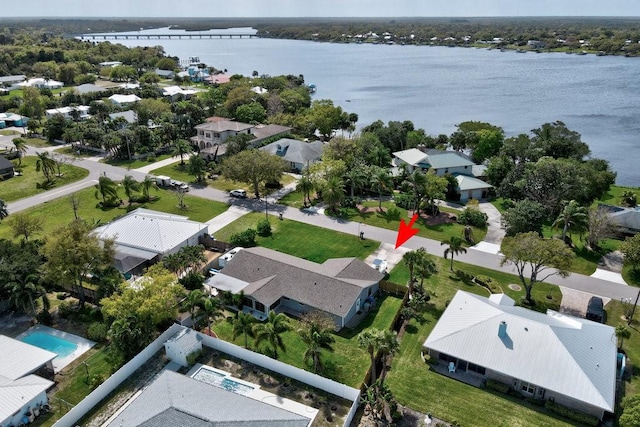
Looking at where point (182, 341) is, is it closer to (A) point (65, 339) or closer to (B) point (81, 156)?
(A) point (65, 339)

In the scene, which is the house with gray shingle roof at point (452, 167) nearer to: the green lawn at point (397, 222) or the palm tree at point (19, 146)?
the green lawn at point (397, 222)

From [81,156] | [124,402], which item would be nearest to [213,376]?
[124,402]

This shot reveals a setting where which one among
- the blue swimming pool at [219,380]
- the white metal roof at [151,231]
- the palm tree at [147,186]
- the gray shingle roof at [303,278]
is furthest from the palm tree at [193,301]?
the palm tree at [147,186]

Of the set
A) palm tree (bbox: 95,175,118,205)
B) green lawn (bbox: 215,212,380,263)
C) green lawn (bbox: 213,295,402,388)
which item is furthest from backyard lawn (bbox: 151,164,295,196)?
green lawn (bbox: 213,295,402,388)

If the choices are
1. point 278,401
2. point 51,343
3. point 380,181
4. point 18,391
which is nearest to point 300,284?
point 278,401

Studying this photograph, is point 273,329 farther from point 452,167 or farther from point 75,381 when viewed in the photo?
point 452,167

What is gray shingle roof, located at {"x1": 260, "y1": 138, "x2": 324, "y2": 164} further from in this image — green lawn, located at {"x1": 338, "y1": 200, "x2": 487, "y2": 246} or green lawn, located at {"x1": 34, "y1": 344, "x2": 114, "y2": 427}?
green lawn, located at {"x1": 34, "y1": 344, "x2": 114, "y2": 427}
